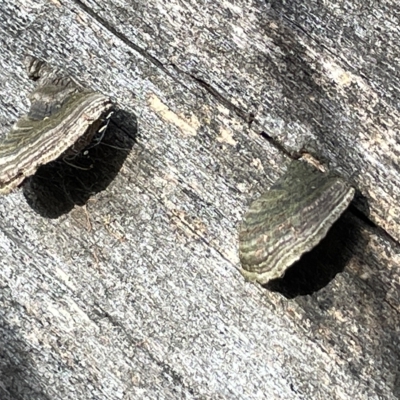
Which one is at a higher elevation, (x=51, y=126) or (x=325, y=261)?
(x=325, y=261)

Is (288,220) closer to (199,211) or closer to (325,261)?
(325,261)

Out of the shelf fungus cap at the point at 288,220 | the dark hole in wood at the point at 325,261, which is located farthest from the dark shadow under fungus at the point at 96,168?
the dark hole in wood at the point at 325,261

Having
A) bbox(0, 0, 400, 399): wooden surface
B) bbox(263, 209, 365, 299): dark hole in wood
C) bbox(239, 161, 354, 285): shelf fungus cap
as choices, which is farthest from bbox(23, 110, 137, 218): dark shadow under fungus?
bbox(263, 209, 365, 299): dark hole in wood

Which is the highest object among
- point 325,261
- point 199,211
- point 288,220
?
point 288,220

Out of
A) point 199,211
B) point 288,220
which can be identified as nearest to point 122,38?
point 199,211

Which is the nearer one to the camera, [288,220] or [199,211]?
[288,220]

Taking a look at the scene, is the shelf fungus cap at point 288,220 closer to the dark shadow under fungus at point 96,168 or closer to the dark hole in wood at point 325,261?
the dark hole in wood at point 325,261

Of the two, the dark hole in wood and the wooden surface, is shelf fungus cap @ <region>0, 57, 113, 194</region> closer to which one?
the wooden surface
